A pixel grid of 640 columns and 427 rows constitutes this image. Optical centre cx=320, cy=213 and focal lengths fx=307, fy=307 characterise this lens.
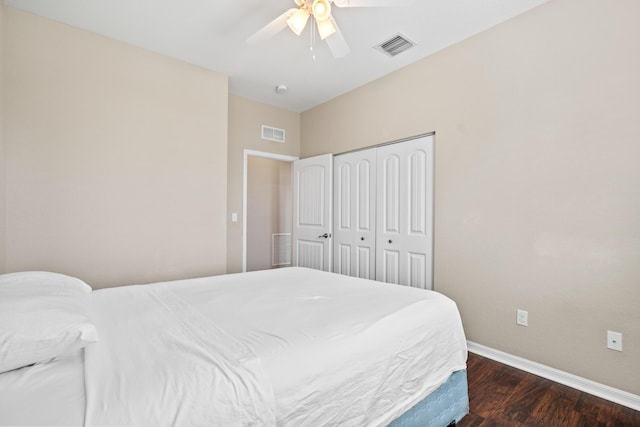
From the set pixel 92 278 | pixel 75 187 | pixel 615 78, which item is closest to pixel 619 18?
pixel 615 78

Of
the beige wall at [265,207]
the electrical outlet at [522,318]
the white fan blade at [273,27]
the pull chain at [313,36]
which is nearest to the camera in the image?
the white fan blade at [273,27]

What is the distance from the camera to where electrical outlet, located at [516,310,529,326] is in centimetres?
232

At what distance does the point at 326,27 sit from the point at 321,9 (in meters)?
0.12

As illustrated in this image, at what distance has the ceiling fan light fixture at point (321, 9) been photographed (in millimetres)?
1861

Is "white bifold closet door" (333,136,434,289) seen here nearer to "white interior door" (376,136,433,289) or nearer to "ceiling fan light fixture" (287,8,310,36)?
"white interior door" (376,136,433,289)

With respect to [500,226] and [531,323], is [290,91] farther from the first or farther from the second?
[531,323]

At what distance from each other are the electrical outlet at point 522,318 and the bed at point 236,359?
40.2 inches

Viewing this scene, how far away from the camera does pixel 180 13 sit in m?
2.38

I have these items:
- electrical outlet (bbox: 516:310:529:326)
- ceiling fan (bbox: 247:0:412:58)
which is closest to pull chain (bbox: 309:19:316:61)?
ceiling fan (bbox: 247:0:412:58)

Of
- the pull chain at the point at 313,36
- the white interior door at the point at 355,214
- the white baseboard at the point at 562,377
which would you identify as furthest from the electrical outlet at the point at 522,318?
the pull chain at the point at 313,36

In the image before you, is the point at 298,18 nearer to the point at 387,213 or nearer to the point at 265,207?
the point at 387,213

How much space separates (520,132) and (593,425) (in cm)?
192

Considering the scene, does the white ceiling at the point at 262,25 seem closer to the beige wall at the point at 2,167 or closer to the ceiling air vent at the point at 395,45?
the ceiling air vent at the point at 395,45

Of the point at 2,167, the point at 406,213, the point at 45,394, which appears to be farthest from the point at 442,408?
the point at 2,167
